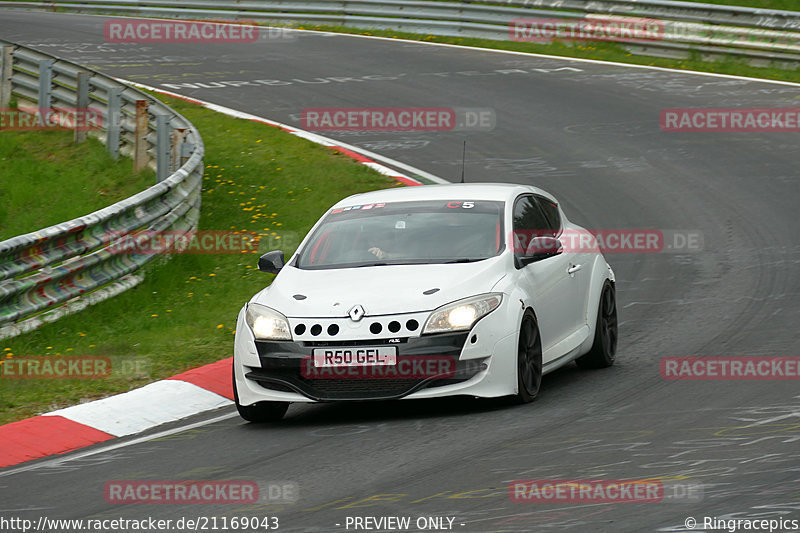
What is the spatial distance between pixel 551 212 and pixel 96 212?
14.4 ft

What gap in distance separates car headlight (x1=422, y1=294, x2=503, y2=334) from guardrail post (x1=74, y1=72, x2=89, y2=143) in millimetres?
11752

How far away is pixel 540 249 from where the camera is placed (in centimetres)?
939

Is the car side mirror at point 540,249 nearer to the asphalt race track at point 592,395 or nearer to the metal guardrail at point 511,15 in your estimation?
the asphalt race track at point 592,395

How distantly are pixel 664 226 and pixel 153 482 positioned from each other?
9629mm

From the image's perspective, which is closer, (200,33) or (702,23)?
(702,23)

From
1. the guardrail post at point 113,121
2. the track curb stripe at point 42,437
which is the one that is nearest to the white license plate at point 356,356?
the track curb stripe at point 42,437

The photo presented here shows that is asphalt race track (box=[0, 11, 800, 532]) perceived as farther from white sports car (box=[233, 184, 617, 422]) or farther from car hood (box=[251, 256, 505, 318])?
car hood (box=[251, 256, 505, 318])

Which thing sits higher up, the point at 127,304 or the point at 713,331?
the point at 713,331

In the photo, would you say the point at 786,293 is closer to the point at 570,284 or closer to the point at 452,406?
the point at 570,284

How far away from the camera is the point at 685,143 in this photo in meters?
20.3

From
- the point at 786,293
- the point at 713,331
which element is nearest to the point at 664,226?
the point at 786,293

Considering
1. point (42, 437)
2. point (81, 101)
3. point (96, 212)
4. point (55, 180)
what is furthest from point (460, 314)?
point (81, 101)

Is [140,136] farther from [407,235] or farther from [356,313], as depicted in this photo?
[356,313]

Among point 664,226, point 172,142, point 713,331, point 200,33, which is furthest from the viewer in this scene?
point 200,33
